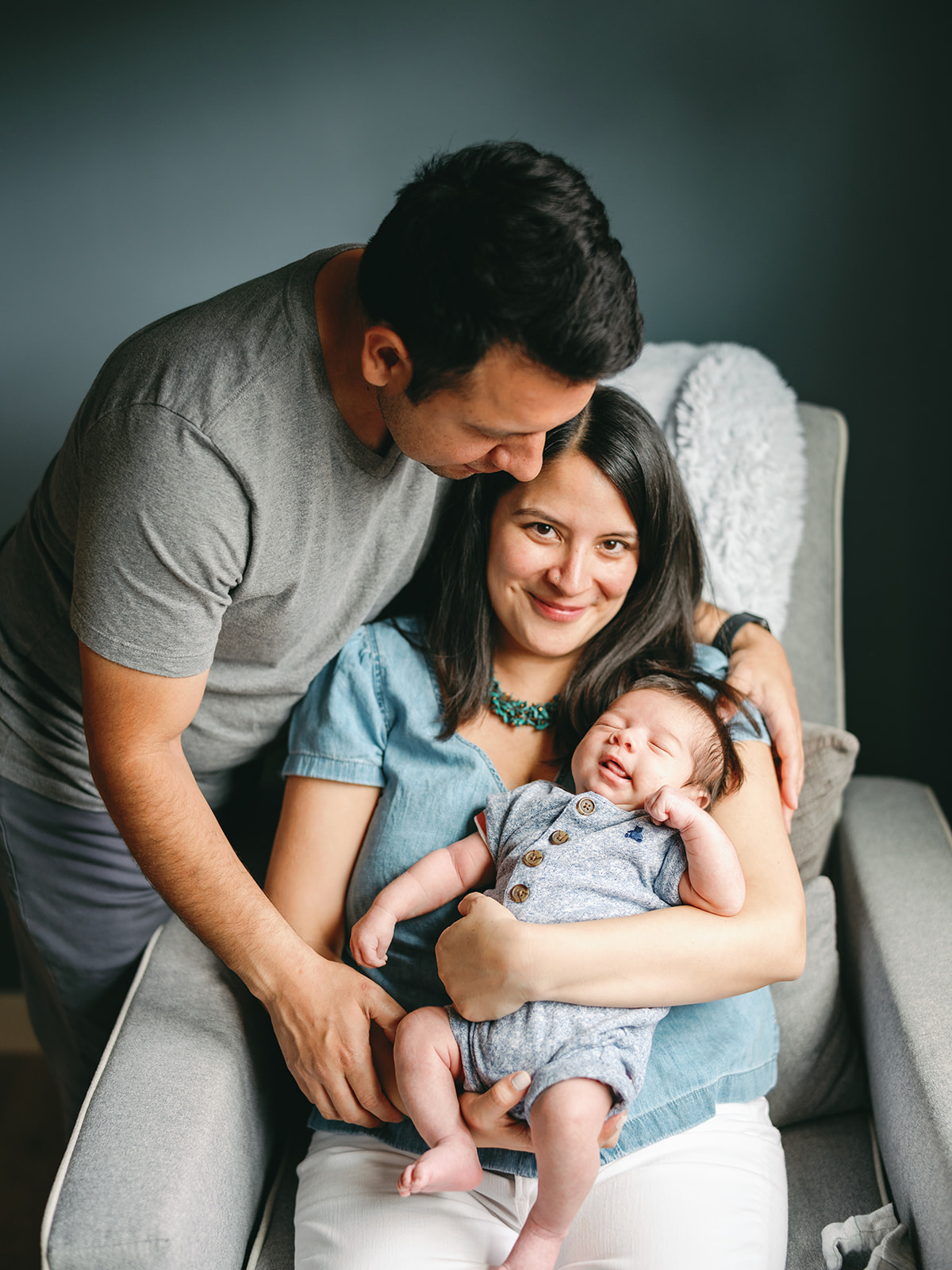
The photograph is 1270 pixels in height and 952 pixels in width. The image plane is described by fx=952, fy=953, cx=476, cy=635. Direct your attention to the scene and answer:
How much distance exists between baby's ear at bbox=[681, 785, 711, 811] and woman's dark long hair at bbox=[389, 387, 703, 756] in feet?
0.62

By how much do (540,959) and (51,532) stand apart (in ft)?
2.79

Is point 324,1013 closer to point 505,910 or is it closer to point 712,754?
point 505,910

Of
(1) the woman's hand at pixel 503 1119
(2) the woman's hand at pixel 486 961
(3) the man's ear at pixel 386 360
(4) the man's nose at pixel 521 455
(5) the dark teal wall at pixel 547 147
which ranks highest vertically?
(5) the dark teal wall at pixel 547 147

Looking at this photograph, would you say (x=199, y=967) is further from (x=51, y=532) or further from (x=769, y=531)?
(x=769, y=531)

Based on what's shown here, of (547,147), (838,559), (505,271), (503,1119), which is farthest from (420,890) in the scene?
(547,147)

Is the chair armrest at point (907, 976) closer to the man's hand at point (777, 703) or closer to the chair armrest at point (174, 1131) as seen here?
the man's hand at point (777, 703)

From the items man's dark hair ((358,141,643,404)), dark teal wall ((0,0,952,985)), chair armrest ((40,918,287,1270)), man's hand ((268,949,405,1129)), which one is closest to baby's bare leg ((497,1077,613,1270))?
man's hand ((268,949,405,1129))

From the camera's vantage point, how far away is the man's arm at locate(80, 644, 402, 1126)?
111 centimetres

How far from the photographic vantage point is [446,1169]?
3.35 ft

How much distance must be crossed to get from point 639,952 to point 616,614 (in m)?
0.50

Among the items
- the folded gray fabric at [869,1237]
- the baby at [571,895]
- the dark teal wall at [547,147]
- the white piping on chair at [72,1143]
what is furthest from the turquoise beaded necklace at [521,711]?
the dark teal wall at [547,147]

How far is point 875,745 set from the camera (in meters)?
2.15

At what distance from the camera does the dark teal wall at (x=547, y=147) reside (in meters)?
1.78

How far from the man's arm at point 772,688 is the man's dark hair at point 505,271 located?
58 centimetres
